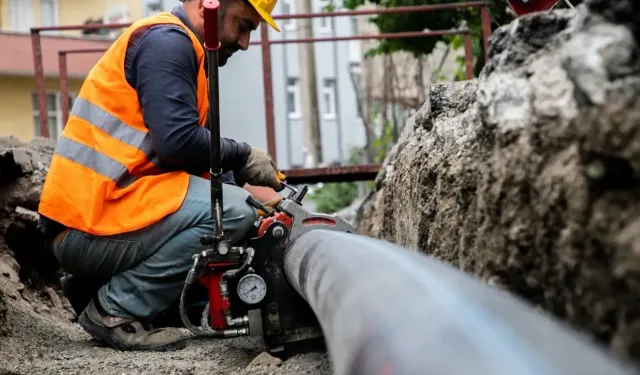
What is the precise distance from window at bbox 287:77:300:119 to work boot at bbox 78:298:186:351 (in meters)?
25.1

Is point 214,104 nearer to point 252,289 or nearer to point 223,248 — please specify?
point 223,248

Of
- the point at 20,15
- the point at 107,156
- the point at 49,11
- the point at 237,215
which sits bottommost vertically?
the point at 237,215

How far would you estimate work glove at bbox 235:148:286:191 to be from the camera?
3895 millimetres

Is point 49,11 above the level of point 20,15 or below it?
above

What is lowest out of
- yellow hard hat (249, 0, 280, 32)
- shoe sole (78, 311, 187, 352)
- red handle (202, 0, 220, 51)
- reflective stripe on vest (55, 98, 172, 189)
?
shoe sole (78, 311, 187, 352)

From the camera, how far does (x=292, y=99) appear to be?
29531 millimetres

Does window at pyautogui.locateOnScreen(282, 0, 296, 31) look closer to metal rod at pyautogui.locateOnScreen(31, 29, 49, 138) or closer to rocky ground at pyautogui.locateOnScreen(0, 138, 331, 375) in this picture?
metal rod at pyautogui.locateOnScreen(31, 29, 49, 138)

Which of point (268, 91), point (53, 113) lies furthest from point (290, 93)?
point (268, 91)

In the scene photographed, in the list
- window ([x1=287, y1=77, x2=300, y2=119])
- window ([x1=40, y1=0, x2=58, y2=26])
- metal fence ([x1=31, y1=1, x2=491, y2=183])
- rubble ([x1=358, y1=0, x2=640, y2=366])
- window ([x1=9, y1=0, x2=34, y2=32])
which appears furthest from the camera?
window ([x1=287, y1=77, x2=300, y2=119])

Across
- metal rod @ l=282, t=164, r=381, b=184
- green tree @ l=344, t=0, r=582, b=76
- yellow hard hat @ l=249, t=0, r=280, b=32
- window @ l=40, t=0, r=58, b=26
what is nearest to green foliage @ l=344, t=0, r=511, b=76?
green tree @ l=344, t=0, r=582, b=76

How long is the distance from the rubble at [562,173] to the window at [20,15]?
2502 centimetres

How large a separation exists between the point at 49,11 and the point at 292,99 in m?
7.85

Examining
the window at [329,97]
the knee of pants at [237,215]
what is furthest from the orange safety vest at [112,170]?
the window at [329,97]

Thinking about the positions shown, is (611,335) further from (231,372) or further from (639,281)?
(231,372)
